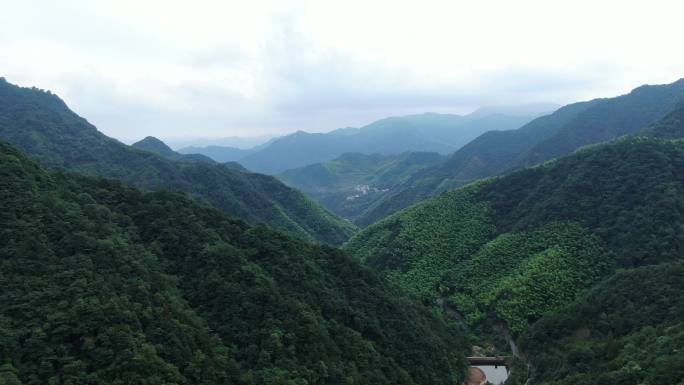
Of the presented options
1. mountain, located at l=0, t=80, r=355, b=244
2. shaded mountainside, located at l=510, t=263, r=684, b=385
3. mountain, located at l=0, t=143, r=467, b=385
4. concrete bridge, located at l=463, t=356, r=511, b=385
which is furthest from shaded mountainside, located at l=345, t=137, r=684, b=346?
mountain, located at l=0, t=80, r=355, b=244

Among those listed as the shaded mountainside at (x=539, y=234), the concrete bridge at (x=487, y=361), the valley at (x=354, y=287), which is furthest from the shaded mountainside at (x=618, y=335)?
the shaded mountainside at (x=539, y=234)

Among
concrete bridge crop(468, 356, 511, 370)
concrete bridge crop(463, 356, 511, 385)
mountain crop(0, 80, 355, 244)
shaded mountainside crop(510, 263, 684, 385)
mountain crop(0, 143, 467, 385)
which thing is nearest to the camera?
mountain crop(0, 143, 467, 385)

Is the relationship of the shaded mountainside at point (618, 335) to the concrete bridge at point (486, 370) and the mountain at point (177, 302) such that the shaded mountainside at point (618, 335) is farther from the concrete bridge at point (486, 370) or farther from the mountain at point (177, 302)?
the mountain at point (177, 302)

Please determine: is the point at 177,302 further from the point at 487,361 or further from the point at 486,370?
the point at 487,361

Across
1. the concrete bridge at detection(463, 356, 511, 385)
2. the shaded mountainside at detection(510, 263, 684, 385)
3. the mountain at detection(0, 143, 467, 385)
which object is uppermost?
the mountain at detection(0, 143, 467, 385)

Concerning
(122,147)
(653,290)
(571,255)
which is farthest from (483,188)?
(122,147)

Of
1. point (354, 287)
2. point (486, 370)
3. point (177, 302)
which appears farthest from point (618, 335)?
point (177, 302)

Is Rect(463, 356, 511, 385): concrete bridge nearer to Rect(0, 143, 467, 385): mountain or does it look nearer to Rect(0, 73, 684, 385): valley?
Rect(0, 73, 684, 385): valley
